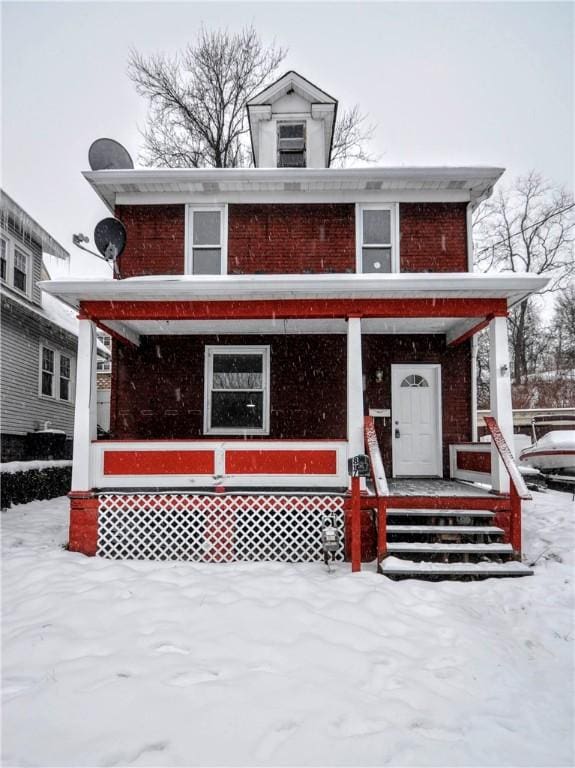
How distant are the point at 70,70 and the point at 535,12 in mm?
34883

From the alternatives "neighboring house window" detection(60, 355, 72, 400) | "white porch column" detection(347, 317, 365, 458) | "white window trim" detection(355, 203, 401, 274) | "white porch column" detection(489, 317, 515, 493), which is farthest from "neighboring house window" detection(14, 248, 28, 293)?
"white porch column" detection(489, 317, 515, 493)

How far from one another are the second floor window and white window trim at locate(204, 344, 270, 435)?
2509mm

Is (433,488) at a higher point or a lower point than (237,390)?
lower

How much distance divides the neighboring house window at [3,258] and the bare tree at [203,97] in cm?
806

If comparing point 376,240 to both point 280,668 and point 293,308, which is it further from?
point 280,668

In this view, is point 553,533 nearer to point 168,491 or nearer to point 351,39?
point 168,491

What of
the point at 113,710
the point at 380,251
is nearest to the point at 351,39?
the point at 380,251

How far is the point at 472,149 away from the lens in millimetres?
63531

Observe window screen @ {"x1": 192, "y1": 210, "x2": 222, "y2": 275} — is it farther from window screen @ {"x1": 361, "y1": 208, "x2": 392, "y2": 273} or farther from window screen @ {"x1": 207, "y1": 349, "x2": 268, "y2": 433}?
window screen @ {"x1": 361, "y1": 208, "x2": 392, "y2": 273}

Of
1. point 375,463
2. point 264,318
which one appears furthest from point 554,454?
point 264,318

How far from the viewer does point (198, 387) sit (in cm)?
951

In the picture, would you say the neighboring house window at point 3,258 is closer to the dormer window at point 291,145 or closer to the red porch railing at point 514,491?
the dormer window at point 291,145

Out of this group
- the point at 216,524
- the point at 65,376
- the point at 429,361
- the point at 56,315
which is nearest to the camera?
the point at 216,524

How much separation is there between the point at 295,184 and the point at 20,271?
9.49 m
